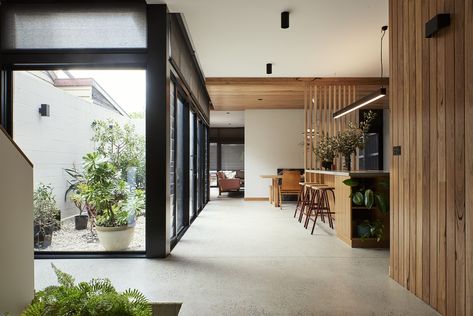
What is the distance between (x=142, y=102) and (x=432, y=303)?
A: 326 centimetres

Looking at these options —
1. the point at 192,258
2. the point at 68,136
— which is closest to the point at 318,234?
the point at 192,258

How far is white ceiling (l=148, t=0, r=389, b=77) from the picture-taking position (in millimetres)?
3563

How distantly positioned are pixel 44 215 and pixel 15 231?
7.19ft

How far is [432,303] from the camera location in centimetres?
224

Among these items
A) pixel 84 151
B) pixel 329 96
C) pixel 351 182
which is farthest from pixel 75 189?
pixel 329 96

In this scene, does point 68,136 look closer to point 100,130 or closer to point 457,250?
point 100,130

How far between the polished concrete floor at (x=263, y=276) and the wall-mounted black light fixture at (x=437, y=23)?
1.93m

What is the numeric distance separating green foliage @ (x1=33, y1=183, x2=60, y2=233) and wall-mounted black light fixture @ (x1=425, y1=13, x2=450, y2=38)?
3832mm

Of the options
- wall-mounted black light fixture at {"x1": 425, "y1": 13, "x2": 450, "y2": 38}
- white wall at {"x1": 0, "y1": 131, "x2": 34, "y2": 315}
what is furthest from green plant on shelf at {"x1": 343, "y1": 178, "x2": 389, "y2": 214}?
white wall at {"x1": 0, "y1": 131, "x2": 34, "y2": 315}

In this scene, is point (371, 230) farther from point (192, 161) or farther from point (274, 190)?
point (274, 190)

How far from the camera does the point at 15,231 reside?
5.06 ft

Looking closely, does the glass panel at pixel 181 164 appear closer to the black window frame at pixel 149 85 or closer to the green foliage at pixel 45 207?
the black window frame at pixel 149 85

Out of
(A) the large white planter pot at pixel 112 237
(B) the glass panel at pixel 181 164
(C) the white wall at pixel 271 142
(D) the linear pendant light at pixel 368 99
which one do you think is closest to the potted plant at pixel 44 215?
(A) the large white planter pot at pixel 112 237

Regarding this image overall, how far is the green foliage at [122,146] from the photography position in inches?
140
